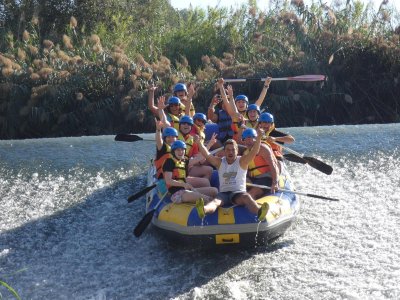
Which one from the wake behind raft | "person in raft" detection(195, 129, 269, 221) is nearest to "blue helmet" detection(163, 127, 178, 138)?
"person in raft" detection(195, 129, 269, 221)

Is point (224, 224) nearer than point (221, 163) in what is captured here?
Yes

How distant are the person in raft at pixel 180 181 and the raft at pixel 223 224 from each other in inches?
3.9

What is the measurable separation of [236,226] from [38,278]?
162 cm

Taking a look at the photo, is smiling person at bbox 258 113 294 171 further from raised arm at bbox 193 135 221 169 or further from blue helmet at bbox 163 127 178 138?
blue helmet at bbox 163 127 178 138

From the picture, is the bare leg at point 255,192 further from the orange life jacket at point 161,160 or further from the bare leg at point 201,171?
the orange life jacket at point 161,160

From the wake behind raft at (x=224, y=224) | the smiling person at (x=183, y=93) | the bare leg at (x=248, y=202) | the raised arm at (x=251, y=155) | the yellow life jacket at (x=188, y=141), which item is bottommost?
the wake behind raft at (x=224, y=224)

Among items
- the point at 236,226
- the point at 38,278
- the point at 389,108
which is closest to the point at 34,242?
the point at 38,278

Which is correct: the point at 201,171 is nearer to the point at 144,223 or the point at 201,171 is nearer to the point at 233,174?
the point at 233,174

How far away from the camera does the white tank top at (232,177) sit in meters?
5.82

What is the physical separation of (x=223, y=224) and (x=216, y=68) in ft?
26.5

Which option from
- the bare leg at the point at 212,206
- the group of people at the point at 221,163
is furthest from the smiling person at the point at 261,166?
the bare leg at the point at 212,206

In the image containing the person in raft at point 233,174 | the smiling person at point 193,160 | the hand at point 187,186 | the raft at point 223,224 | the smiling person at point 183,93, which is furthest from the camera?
the smiling person at point 183,93

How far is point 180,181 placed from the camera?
611 cm

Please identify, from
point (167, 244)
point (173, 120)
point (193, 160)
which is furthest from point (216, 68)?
point (167, 244)
